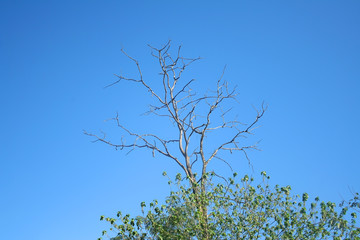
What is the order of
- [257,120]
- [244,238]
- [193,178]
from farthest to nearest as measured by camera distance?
[257,120], [193,178], [244,238]

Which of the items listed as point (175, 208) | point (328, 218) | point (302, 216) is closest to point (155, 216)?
point (175, 208)

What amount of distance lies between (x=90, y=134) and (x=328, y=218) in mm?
6875

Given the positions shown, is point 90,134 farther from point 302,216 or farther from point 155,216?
point 302,216

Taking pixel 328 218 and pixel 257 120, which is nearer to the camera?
pixel 328 218

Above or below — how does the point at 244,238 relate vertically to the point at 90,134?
below

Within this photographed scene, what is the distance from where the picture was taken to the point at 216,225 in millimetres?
9484

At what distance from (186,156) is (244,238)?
323 centimetres

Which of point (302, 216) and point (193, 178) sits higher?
point (193, 178)

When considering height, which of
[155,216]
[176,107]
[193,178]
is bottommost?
[155,216]

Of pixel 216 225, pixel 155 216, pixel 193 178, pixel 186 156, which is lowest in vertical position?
pixel 216 225

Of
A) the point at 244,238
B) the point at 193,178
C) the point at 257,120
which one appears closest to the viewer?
the point at 244,238

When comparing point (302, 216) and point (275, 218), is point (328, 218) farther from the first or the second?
point (275, 218)

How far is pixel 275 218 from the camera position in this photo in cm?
981

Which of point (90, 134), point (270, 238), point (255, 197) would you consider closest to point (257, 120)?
point (255, 197)
